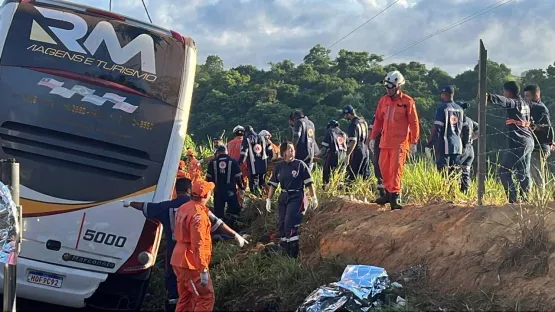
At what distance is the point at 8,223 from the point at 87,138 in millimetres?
3508

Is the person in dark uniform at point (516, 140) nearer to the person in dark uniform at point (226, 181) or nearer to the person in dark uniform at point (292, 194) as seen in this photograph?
the person in dark uniform at point (292, 194)

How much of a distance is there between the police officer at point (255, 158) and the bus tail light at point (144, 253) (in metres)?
5.29

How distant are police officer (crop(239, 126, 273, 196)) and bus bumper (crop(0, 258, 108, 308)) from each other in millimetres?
5771

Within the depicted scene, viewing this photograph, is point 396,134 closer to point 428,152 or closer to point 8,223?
point 428,152

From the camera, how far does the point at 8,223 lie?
4344 mm

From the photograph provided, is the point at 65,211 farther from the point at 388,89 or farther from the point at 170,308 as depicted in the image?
the point at 388,89

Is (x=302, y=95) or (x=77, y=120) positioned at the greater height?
(x=302, y=95)

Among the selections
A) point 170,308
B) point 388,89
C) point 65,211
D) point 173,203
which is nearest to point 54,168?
point 65,211

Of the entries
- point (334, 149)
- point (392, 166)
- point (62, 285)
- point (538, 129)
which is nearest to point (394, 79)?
point (392, 166)

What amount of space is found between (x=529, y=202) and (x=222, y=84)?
1185 inches

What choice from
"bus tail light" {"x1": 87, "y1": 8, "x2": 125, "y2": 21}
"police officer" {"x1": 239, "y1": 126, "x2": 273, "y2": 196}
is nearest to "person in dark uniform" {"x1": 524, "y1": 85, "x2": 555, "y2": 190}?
"bus tail light" {"x1": 87, "y1": 8, "x2": 125, "y2": 21}

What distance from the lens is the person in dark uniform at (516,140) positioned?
8.52 metres

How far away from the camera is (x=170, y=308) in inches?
331

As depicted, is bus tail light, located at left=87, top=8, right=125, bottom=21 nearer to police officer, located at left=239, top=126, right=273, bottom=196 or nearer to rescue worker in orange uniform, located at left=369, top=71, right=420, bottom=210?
Result: rescue worker in orange uniform, located at left=369, top=71, right=420, bottom=210
